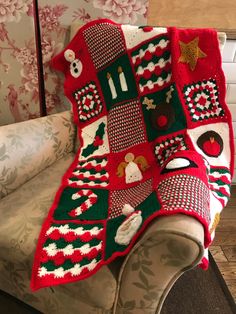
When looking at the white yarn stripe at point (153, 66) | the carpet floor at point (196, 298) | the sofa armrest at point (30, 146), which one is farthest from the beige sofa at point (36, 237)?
the white yarn stripe at point (153, 66)

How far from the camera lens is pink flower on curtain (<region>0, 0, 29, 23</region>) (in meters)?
1.15

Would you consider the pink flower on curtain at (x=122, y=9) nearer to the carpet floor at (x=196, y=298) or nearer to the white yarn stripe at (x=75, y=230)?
the white yarn stripe at (x=75, y=230)

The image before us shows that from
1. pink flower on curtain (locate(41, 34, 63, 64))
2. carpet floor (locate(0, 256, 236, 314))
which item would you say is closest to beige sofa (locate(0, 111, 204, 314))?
carpet floor (locate(0, 256, 236, 314))

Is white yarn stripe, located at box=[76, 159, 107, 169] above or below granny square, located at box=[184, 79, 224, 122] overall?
below

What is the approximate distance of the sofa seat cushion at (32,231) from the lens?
0.78 meters

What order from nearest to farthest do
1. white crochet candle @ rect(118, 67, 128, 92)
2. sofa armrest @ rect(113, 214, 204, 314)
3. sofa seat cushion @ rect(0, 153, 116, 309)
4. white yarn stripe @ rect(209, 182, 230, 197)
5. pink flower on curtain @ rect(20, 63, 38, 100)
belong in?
1. sofa armrest @ rect(113, 214, 204, 314)
2. sofa seat cushion @ rect(0, 153, 116, 309)
3. white yarn stripe @ rect(209, 182, 230, 197)
4. white crochet candle @ rect(118, 67, 128, 92)
5. pink flower on curtain @ rect(20, 63, 38, 100)

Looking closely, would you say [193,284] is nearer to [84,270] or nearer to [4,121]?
[84,270]

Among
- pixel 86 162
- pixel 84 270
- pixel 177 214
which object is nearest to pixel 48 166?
pixel 86 162

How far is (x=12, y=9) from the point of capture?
1.16 metres

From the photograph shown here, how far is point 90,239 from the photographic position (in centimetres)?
85

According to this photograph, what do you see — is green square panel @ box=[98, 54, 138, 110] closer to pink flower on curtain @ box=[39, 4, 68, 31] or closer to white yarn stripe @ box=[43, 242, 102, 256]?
pink flower on curtain @ box=[39, 4, 68, 31]

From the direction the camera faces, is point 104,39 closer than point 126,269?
No

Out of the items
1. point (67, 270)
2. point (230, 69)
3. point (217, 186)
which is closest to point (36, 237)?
point (67, 270)

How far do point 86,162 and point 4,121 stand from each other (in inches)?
18.5
